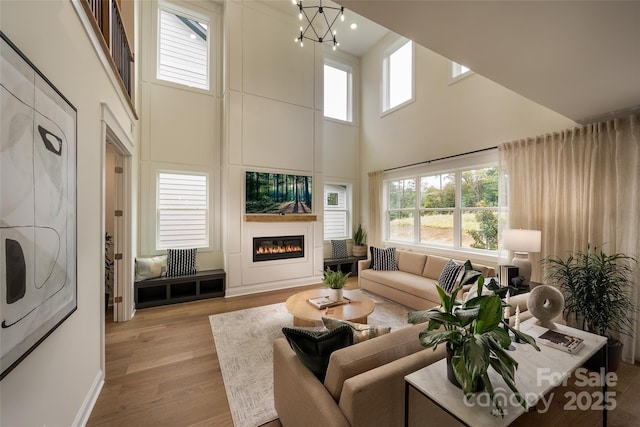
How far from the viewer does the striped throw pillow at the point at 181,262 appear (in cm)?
440

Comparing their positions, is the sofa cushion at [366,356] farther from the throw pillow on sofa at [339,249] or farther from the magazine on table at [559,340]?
the throw pillow on sofa at [339,249]

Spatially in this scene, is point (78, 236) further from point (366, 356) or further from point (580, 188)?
point (580, 188)

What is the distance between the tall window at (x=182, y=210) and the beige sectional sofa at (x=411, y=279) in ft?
10.3

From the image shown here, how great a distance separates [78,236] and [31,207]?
0.69m

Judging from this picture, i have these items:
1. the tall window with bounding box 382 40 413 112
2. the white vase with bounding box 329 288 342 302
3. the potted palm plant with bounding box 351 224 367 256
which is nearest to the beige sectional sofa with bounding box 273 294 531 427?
the white vase with bounding box 329 288 342 302

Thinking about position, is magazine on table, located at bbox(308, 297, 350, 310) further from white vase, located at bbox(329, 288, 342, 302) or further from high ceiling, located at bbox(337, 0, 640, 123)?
high ceiling, located at bbox(337, 0, 640, 123)

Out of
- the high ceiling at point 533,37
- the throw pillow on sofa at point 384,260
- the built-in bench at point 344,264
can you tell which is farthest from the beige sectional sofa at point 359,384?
the built-in bench at point 344,264

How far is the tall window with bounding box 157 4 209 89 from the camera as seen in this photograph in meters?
4.72

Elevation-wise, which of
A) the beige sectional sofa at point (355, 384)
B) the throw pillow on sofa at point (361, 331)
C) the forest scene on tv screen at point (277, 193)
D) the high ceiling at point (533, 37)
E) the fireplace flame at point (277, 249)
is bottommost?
the beige sectional sofa at point (355, 384)

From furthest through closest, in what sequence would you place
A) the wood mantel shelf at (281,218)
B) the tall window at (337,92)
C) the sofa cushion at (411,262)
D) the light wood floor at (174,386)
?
the tall window at (337,92) < the wood mantel shelf at (281,218) < the sofa cushion at (411,262) < the light wood floor at (174,386)

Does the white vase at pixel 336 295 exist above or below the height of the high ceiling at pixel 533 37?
below

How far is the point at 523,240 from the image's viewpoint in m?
2.97

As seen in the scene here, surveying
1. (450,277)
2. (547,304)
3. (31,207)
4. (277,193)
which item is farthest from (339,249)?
(31,207)

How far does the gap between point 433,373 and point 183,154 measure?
4.96 metres
